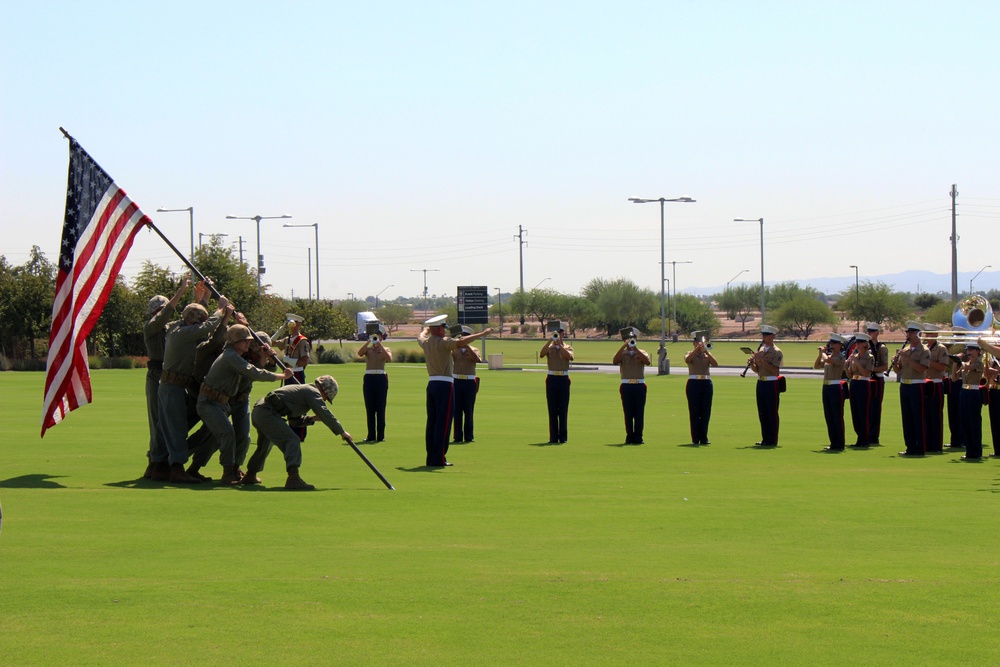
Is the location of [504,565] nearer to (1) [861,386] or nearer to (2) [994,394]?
(2) [994,394]

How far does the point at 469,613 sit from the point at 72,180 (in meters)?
8.10

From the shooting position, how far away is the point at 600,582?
24.0ft

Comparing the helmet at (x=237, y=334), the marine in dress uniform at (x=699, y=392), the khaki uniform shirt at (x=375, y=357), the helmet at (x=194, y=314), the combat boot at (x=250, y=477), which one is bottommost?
the combat boot at (x=250, y=477)

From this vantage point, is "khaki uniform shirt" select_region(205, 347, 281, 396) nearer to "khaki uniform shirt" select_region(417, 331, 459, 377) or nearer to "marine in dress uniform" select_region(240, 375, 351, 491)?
"marine in dress uniform" select_region(240, 375, 351, 491)

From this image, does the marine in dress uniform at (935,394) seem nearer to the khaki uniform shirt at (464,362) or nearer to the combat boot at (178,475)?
the khaki uniform shirt at (464,362)

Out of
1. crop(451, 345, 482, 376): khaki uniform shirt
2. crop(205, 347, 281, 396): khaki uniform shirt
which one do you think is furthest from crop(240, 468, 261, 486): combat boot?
crop(451, 345, 482, 376): khaki uniform shirt

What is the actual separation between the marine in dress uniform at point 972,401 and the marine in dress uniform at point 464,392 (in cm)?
727

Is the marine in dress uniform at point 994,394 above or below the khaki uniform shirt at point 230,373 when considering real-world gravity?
below

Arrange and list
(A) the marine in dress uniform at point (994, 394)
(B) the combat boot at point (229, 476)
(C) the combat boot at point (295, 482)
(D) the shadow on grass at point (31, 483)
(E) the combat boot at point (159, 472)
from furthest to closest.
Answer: (A) the marine in dress uniform at point (994, 394)
(E) the combat boot at point (159, 472)
(B) the combat boot at point (229, 476)
(C) the combat boot at point (295, 482)
(D) the shadow on grass at point (31, 483)

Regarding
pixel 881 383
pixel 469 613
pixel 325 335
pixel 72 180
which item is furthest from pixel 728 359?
pixel 469 613

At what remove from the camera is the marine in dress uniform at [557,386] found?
18.6m

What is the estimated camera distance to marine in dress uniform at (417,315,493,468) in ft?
47.8

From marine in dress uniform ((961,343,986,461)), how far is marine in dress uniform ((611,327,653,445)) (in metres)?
4.67

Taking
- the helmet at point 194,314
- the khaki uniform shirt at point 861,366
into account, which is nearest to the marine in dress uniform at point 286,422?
the helmet at point 194,314
